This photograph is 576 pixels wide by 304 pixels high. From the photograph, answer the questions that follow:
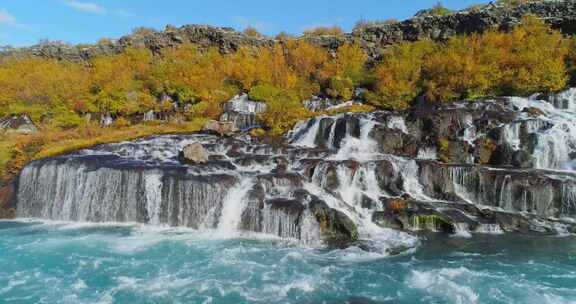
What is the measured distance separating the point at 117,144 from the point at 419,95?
23.6 meters

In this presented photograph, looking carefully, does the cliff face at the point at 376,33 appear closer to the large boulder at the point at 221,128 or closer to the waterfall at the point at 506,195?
the large boulder at the point at 221,128

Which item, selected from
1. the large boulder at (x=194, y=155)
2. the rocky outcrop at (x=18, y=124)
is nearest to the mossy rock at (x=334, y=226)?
the large boulder at (x=194, y=155)

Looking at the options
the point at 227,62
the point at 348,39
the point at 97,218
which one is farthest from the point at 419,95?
the point at 97,218

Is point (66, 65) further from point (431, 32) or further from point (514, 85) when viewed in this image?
point (514, 85)

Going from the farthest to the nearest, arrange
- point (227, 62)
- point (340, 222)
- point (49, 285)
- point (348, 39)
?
point (348, 39) → point (227, 62) → point (340, 222) → point (49, 285)

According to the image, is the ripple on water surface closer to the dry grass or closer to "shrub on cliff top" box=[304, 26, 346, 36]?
the dry grass

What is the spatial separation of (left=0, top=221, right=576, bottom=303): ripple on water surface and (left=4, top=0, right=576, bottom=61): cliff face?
1244 inches

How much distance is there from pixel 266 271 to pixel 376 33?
4302 centimetres

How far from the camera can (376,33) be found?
49594 mm

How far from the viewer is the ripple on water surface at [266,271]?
10859mm

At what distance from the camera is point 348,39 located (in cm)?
4931

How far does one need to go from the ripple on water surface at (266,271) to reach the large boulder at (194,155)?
17.8ft

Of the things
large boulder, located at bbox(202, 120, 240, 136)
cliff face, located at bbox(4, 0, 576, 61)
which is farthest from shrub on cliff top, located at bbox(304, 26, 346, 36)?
large boulder, located at bbox(202, 120, 240, 136)

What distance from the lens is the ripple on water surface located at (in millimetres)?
10859
